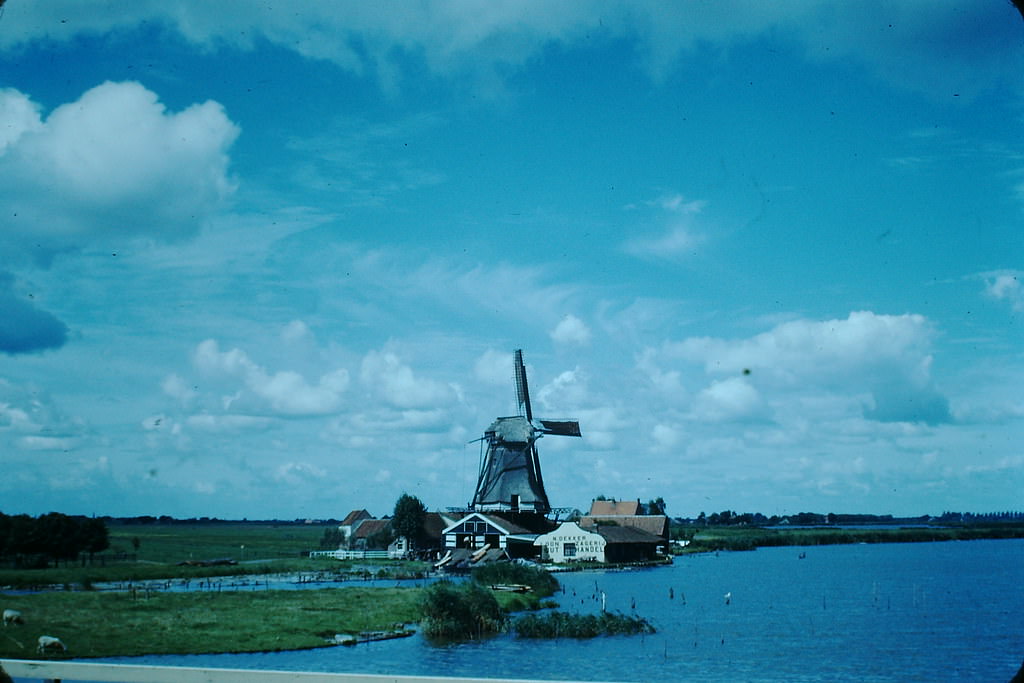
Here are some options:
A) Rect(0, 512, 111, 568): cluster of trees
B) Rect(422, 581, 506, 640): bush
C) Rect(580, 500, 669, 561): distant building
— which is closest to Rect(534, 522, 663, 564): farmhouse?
Rect(580, 500, 669, 561): distant building

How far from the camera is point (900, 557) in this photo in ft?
254

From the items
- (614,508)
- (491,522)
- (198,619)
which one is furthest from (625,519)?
(198,619)

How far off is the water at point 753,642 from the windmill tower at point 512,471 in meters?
5.80

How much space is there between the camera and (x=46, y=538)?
32312 millimetres

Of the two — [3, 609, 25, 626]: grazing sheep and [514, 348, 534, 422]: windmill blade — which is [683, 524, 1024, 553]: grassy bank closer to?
[514, 348, 534, 422]: windmill blade

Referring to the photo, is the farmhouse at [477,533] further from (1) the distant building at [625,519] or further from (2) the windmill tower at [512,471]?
(1) the distant building at [625,519]

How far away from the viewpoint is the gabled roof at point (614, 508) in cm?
7412

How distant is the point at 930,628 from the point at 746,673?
12.3 meters

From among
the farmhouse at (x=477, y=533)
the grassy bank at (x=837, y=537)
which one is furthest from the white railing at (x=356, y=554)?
the grassy bank at (x=837, y=537)

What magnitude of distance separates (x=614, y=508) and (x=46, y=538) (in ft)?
165

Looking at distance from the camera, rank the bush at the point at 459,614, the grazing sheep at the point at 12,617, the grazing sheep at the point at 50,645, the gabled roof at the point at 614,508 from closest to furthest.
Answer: the grazing sheep at the point at 50,645 → the grazing sheep at the point at 12,617 → the bush at the point at 459,614 → the gabled roof at the point at 614,508

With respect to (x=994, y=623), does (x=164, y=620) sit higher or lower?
higher

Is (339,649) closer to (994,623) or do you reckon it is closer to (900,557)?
(994,623)

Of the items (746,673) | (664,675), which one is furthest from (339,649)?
(746,673)
